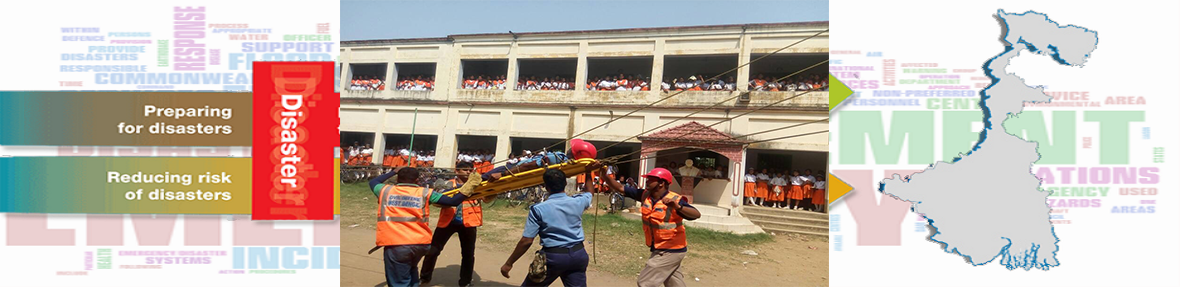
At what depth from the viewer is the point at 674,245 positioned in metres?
4.19

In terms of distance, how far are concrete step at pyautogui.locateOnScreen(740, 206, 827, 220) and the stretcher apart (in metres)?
8.86

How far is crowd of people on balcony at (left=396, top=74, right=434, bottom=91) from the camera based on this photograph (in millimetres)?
15961

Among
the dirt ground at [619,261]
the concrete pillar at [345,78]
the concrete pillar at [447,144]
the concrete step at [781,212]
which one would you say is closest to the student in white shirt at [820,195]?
the concrete step at [781,212]

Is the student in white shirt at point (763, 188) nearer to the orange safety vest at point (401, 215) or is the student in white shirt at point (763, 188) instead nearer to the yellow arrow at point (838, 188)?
the yellow arrow at point (838, 188)

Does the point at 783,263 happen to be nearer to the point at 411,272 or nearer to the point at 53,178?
the point at 411,272

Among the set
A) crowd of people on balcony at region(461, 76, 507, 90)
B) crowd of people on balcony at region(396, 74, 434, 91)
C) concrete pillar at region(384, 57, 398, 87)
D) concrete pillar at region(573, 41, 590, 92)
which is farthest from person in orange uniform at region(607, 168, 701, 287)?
concrete pillar at region(384, 57, 398, 87)

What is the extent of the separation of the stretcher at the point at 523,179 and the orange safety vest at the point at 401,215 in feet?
0.91

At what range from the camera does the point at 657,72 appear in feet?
45.1

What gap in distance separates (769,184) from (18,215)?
41.4 ft

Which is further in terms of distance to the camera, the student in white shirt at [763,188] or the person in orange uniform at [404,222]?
the student in white shirt at [763,188]

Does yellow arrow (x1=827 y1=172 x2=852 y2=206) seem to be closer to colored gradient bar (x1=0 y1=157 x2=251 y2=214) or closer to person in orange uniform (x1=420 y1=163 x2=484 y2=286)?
person in orange uniform (x1=420 y1=163 x2=484 y2=286)

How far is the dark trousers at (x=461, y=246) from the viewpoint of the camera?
518 cm

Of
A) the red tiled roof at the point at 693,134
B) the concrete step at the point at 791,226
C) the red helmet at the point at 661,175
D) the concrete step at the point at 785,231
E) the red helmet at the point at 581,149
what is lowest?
the concrete step at the point at 785,231

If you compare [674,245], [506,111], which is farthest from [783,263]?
[506,111]
